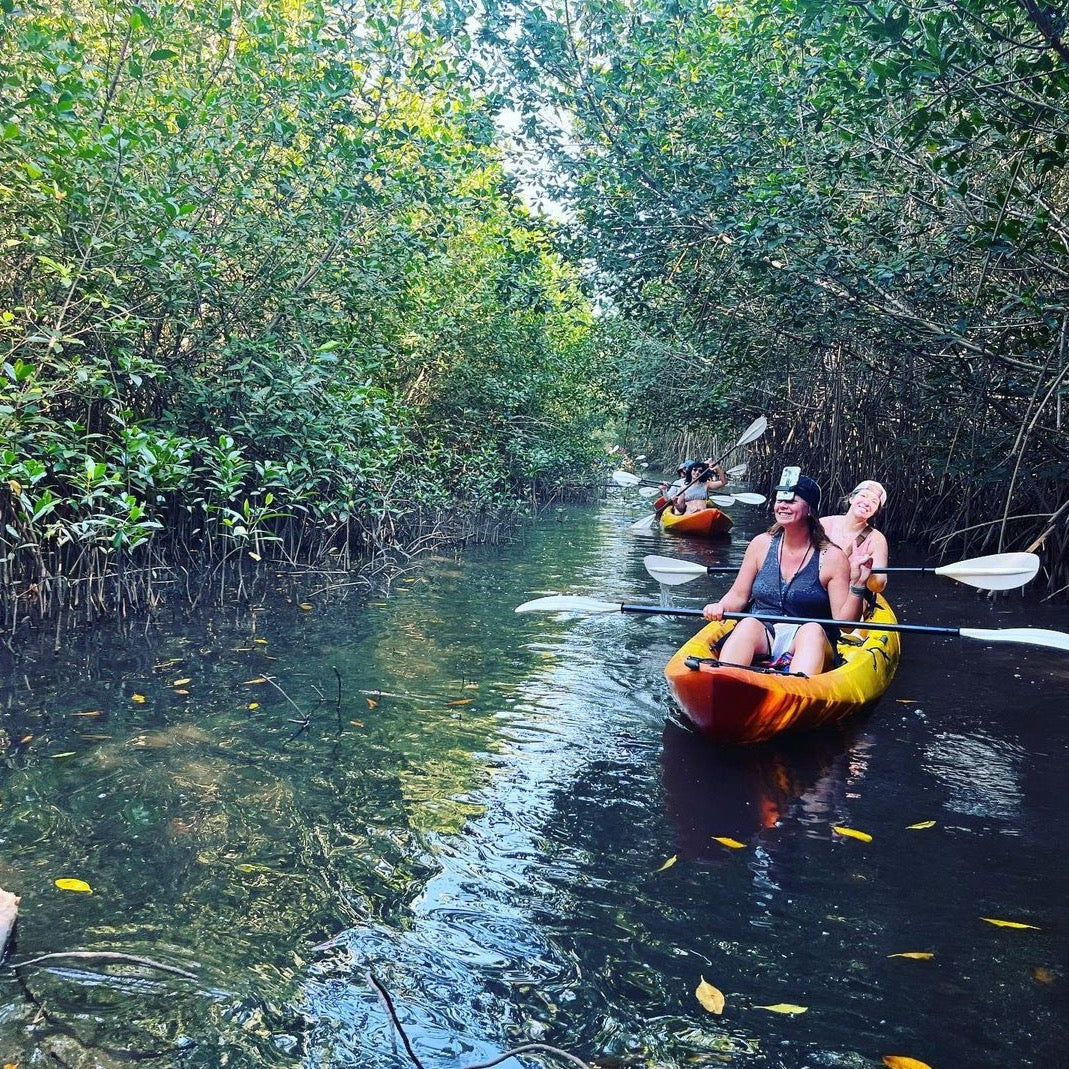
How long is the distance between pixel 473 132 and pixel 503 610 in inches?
161

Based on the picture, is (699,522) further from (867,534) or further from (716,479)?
(867,534)

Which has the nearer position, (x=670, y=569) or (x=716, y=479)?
(x=670, y=569)

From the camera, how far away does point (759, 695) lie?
148 inches

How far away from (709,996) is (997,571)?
3512 millimetres

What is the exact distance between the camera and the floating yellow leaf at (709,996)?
2.22 meters

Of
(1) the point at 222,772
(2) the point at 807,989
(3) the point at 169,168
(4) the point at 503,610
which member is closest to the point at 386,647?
(4) the point at 503,610

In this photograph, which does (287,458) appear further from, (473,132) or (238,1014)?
(238,1014)

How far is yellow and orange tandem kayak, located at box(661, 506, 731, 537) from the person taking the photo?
12.1 metres

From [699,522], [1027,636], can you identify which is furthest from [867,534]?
[699,522]

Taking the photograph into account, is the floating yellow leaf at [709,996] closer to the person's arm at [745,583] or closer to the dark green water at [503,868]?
the dark green water at [503,868]

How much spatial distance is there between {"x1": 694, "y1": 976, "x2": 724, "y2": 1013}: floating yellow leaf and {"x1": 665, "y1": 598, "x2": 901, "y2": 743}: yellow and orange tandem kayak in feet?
5.08

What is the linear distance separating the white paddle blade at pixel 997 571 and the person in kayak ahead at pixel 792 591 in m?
0.80

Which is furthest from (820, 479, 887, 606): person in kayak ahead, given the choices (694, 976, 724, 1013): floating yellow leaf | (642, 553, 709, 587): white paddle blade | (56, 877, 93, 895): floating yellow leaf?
(56, 877, 93, 895): floating yellow leaf

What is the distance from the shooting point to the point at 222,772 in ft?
11.9
